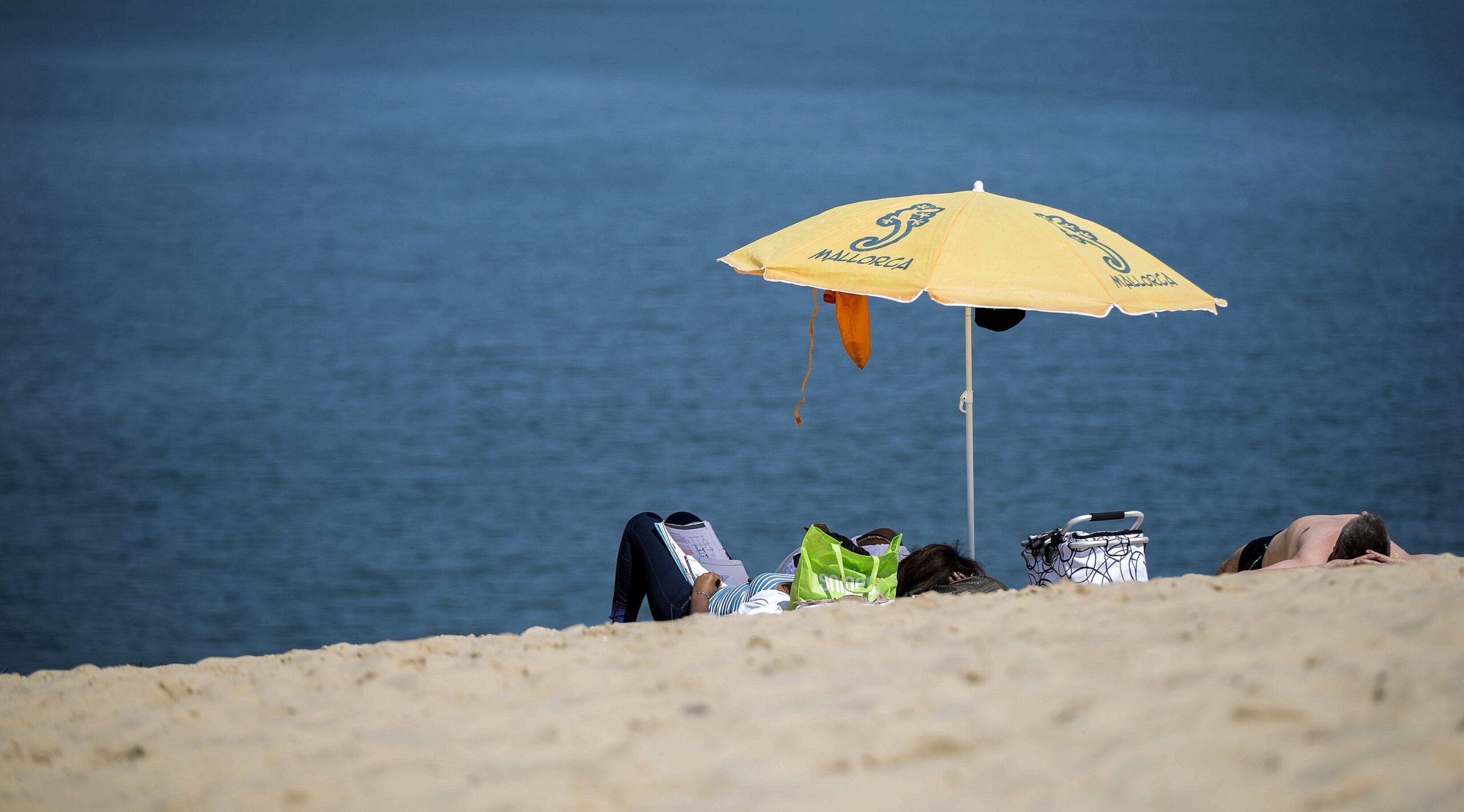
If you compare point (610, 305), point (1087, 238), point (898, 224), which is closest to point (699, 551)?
point (898, 224)

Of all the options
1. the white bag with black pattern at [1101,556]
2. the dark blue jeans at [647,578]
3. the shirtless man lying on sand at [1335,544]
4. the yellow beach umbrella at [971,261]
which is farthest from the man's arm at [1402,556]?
the dark blue jeans at [647,578]

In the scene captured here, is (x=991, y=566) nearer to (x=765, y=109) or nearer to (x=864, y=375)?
(x=864, y=375)

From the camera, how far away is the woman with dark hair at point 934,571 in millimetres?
4223

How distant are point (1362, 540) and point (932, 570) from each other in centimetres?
159

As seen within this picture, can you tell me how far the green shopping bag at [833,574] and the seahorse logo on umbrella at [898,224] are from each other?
114cm

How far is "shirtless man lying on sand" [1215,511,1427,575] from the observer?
13.8 feet

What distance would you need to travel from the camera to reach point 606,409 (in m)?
17.9

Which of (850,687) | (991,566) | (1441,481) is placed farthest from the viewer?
(1441,481)

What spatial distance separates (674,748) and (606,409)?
612 inches

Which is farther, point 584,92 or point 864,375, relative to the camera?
point 584,92

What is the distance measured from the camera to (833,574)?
4.17 meters

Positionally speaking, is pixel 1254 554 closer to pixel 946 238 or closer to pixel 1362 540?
pixel 1362 540

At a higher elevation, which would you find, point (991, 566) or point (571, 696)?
point (571, 696)

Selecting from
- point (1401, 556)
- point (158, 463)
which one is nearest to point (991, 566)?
point (1401, 556)
